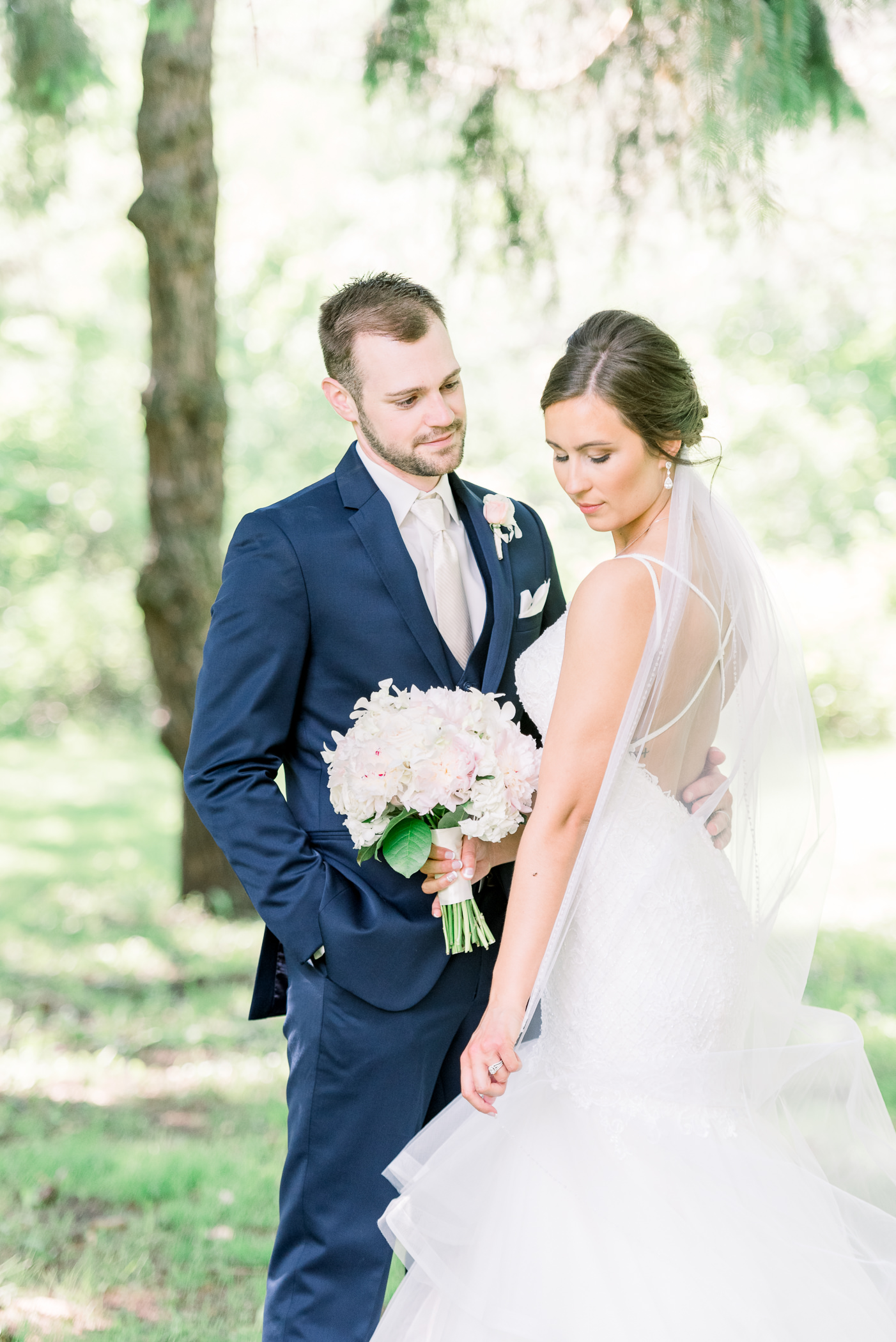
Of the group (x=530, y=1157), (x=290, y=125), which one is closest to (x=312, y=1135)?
(x=530, y=1157)

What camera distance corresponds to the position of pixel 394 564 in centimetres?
273

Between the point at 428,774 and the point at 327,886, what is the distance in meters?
0.46

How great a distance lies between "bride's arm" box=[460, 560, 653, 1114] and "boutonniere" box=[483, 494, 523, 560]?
25.0 inches

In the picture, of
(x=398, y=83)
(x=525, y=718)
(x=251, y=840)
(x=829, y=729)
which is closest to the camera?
(x=251, y=840)

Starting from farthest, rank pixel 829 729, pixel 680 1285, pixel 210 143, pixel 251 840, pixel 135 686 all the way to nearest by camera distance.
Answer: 1. pixel 135 686
2. pixel 829 729
3. pixel 210 143
4. pixel 251 840
5. pixel 680 1285

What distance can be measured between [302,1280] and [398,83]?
4079 mm

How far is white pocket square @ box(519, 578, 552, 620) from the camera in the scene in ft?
9.58

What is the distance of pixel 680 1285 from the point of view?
80.8 inches

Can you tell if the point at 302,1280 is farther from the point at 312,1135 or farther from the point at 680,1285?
the point at 680,1285

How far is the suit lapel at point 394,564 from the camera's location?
8.91 feet

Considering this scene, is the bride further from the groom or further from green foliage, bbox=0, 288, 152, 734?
green foliage, bbox=0, 288, 152, 734

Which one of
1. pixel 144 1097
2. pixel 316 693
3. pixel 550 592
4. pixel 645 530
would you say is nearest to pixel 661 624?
pixel 645 530

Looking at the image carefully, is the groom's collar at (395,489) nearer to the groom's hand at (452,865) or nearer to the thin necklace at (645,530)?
the thin necklace at (645,530)

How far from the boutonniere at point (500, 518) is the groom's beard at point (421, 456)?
0.15 metres
